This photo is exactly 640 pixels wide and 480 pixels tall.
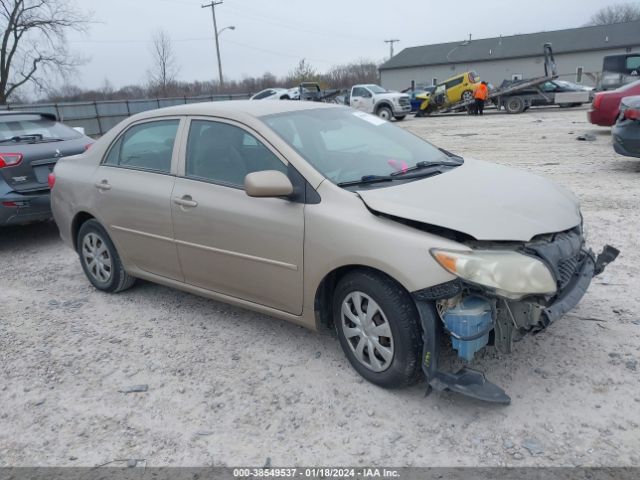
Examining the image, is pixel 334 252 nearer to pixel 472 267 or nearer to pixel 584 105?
pixel 472 267

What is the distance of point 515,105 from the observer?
2512 cm

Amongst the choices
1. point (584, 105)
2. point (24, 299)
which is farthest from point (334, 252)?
point (584, 105)

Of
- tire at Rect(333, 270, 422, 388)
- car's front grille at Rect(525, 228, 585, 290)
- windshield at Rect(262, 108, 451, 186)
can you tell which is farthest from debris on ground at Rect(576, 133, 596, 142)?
tire at Rect(333, 270, 422, 388)

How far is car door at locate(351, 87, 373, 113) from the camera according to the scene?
25.3 m

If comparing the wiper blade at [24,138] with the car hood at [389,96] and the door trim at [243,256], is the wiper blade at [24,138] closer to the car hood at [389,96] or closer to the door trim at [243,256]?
the door trim at [243,256]

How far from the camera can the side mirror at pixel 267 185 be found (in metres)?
3.16

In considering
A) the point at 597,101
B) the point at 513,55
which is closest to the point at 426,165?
the point at 597,101

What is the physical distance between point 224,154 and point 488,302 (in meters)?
2.06

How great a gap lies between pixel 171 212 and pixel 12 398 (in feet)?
5.11

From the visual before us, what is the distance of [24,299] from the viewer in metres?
4.90

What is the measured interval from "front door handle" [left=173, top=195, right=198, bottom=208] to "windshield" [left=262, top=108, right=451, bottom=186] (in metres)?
0.77

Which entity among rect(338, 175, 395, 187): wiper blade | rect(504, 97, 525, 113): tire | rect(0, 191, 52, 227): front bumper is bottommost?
rect(504, 97, 525, 113): tire

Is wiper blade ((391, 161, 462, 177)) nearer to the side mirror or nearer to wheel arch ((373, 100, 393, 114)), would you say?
the side mirror

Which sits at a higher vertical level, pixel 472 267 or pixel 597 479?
pixel 472 267
